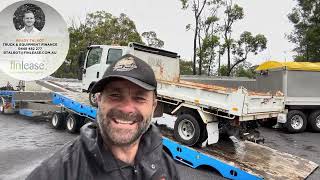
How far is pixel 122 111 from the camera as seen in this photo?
1.91 meters

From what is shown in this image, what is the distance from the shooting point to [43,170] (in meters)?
1.62

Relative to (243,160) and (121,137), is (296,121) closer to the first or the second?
(243,160)

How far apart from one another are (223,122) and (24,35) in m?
12.0

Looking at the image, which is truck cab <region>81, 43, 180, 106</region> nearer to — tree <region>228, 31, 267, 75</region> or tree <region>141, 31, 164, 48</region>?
tree <region>228, 31, 267, 75</region>

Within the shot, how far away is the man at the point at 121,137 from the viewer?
1743mm

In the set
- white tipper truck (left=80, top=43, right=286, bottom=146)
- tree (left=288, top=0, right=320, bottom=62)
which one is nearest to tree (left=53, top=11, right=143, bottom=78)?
tree (left=288, top=0, right=320, bottom=62)

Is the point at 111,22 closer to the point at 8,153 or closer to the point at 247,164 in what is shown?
the point at 8,153

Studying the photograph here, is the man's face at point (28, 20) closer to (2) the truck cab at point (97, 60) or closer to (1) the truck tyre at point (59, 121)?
(1) the truck tyre at point (59, 121)

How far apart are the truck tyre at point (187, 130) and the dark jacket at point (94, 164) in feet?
21.0

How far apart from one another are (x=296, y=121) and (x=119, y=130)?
13.8 meters

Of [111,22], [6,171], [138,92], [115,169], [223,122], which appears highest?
[111,22]

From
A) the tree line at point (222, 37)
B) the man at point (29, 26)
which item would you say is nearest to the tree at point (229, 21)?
the tree line at point (222, 37)

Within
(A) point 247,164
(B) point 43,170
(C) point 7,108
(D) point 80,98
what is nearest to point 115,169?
(B) point 43,170

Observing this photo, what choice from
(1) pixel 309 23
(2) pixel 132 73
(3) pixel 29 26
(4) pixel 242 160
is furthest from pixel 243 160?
(1) pixel 309 23
